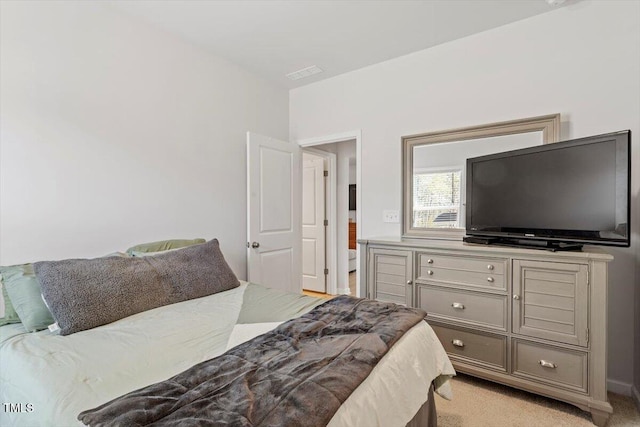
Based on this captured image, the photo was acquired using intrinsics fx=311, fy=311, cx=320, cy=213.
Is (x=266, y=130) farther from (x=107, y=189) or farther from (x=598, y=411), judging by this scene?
(x=598, y=411)

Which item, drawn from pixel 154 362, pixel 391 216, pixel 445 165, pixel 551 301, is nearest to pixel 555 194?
pixel 551 301

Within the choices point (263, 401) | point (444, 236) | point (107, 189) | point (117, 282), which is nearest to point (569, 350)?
point (444, 236)

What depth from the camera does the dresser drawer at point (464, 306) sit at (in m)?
2.14

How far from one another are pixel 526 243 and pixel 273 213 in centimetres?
233

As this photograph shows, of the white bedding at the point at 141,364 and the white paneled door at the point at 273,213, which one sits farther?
the white paneled door at the point at 273,213

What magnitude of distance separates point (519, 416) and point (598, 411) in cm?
41

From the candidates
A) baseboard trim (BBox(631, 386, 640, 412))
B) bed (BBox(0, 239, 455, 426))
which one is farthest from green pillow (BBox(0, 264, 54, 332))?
baseboard trim (BBox(631, 386, 640, 412))

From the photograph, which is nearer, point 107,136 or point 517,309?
point 517,309

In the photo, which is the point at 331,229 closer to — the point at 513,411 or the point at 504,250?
the point at 504,250

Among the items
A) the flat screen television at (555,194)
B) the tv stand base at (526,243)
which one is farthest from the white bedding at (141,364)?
the flat screen television at (555,194)

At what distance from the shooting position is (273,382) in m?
0.96

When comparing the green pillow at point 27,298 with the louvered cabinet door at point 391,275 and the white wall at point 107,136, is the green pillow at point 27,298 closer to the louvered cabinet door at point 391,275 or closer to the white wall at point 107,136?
the white wall at point 107,136

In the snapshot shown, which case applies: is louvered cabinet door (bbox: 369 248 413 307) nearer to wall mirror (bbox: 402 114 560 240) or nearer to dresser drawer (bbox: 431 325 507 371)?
dresser drawer (bbox: 431 325 507 371)

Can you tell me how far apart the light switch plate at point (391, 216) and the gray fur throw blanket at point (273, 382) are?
1.79m
